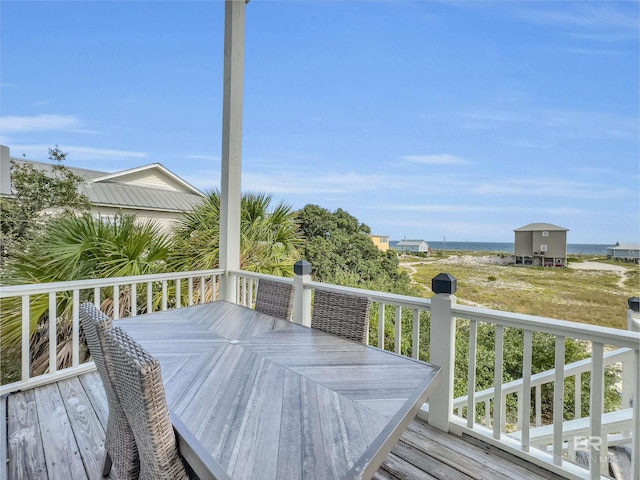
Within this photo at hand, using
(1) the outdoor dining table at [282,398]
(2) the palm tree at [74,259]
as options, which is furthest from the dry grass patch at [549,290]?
(2) the palm tree at [74,259]

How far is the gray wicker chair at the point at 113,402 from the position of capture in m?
1.25

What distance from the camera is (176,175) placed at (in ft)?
19.3

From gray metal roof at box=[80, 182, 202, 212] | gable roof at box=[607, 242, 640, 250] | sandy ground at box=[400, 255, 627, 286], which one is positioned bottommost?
sandy ground at box=[400, 255, 627, 286]

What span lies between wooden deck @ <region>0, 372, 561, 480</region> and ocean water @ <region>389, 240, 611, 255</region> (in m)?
1.55

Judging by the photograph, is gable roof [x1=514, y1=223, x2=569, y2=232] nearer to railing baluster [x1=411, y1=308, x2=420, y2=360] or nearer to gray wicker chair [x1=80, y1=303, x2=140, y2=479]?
railing baluster [x1=411, y1=308, x2=420, y2=360]

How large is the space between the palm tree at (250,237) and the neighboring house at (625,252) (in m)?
3.24

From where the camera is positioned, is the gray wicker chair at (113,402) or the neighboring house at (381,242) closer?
the gray wicker chair at (113,402)

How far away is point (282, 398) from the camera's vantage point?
118cm

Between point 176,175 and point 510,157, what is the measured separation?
524 cm

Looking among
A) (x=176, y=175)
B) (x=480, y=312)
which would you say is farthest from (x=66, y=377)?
(x=176, y=175)

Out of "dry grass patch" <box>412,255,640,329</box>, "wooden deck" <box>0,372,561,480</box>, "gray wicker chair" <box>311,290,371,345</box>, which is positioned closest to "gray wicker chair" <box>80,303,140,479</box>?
"wooden deck" <box>0,372,561,480</box>

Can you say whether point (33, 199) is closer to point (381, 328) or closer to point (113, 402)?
point (113, 402)

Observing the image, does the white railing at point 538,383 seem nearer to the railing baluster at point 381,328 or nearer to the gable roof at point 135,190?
the railing baluster at point 381,328

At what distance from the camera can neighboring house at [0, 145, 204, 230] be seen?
4855mm
